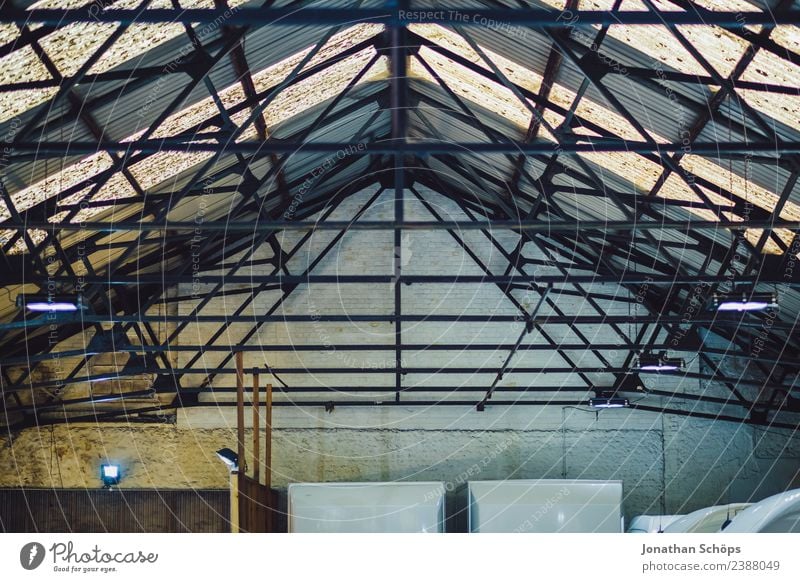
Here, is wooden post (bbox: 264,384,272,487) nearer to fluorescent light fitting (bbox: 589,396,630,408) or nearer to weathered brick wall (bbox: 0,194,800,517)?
weathered brick wall (bbox: 0,194,800,517)

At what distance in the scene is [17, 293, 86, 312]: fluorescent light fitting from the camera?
12.5 meters

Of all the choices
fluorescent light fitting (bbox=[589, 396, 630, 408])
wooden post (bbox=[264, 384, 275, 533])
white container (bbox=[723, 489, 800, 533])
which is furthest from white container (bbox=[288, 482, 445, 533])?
white container (bbox=[723, 489, 800, 533])

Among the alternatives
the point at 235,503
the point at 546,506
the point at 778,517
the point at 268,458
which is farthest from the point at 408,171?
the point at 778,517

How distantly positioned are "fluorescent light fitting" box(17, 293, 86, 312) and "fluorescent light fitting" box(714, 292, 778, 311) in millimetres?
8614

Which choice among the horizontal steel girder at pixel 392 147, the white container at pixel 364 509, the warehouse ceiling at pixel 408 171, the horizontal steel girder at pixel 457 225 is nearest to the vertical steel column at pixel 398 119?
the warehouse ceiling at pixel 408 171

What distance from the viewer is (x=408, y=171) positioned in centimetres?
2375

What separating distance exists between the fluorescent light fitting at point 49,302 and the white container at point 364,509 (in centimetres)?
1001

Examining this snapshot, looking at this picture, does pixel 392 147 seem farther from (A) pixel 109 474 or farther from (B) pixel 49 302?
(A) pixel 109 474

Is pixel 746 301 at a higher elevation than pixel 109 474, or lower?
lower

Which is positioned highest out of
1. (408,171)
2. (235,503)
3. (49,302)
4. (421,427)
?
(408,171)

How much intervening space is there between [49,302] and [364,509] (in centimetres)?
1068

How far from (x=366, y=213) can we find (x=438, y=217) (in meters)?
2.80

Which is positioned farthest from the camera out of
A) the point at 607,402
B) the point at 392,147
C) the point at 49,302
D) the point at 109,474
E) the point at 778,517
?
the point at 109,474
